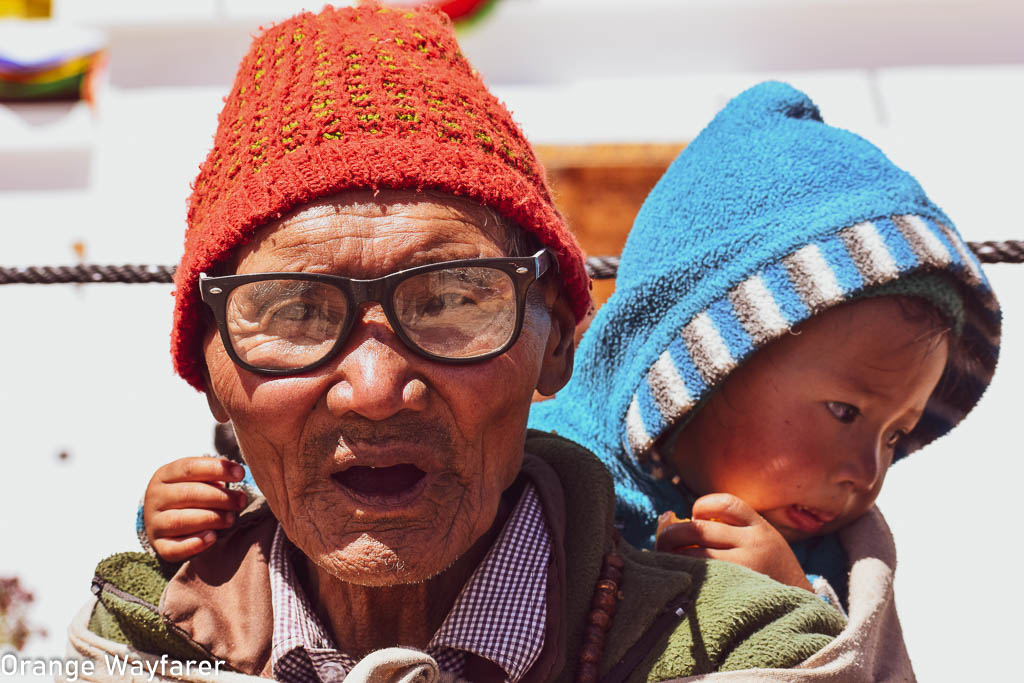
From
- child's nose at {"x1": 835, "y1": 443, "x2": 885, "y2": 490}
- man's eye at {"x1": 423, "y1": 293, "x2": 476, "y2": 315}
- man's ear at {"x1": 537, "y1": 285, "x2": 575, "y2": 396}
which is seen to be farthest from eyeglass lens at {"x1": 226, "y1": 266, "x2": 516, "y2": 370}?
child's nose at {"x1": 835, "y1": 443, "x2": 885, "y2": 490}

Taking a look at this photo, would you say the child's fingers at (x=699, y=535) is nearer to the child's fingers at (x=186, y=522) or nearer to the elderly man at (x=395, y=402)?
the elderly man at (x=395, y=402)

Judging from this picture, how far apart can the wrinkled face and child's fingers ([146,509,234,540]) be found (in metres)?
0.27

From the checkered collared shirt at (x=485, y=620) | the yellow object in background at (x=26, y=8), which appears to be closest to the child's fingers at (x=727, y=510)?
the checkered collared shirt at (x=485, y=620)

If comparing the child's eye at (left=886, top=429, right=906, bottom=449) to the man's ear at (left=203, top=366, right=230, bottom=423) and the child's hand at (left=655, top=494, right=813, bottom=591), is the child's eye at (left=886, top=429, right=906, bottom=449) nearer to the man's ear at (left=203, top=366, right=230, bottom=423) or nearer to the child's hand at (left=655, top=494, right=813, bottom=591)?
the child's hand at (left=655, top=494, right=813, bottom=591)

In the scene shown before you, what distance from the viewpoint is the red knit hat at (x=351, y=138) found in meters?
1.66

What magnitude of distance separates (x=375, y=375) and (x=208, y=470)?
1.90ft

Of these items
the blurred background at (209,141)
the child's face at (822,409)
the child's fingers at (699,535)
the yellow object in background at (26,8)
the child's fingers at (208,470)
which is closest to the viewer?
the child's fingers at (208,470)

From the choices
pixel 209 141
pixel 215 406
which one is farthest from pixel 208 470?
pixel 209 141

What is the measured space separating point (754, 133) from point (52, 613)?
407 cm

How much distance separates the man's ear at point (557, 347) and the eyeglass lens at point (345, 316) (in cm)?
22

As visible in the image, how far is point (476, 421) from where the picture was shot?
5.52ft

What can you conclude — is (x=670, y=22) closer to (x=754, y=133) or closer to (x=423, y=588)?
(x=754, y=133)

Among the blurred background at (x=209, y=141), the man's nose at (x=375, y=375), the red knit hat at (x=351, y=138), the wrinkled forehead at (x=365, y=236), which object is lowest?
the blurred background at (x=209, y=141)

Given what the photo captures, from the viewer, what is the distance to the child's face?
224 cm
